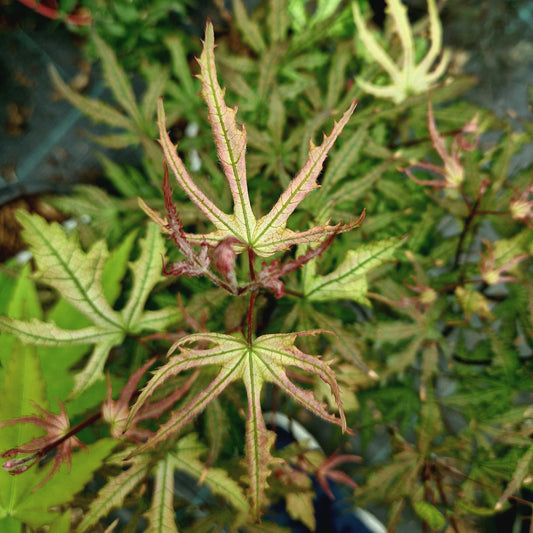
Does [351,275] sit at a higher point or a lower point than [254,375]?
higher

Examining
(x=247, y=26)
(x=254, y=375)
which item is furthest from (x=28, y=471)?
(x=247, y=26)

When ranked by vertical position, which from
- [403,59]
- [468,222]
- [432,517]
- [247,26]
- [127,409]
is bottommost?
[432,517]

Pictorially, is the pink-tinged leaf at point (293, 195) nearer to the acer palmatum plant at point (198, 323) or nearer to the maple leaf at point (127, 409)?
the acer palmatum plant at point (198, 323)

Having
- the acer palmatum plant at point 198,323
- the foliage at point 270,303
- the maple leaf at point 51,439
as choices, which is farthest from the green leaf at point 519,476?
the maple leaf at point 51,439

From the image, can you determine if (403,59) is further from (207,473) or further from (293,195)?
(207,473)

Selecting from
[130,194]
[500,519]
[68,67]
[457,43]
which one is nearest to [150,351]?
[130,194]

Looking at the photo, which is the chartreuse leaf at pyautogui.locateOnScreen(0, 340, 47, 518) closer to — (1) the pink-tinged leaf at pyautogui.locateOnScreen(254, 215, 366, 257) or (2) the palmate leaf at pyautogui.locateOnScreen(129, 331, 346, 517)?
(2) the palmate leaf at pyautogui.locateOnScreen(129, 331, 346, 517)
